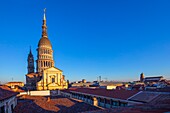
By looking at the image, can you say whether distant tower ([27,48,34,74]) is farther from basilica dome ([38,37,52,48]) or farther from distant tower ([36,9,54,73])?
basilica dome ([38,37,52,48])

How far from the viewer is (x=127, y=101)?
2205cm

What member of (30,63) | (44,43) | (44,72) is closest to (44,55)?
(44,43)

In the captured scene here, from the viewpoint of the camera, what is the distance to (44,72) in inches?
2606

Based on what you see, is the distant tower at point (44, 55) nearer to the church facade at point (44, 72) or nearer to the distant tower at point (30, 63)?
the church facade at point (44, 72)

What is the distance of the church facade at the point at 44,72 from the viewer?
216ft

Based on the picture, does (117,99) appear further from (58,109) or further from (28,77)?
(28,77)

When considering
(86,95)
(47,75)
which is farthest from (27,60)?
(86,95)

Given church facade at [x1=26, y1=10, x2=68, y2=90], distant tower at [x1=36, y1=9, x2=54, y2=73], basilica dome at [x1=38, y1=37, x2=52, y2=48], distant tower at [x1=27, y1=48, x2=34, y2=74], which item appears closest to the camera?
church facade at [x1=26, y1=10, x2=68, y2=90]

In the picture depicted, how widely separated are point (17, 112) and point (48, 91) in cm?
4104

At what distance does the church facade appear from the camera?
65.8 meters

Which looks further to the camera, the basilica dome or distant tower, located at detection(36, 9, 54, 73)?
the basilica dome

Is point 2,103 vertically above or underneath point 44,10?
underneath

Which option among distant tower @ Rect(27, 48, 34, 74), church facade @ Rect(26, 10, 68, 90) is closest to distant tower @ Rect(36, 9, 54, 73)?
church facade @ Rect(26, 10, 68, 90)

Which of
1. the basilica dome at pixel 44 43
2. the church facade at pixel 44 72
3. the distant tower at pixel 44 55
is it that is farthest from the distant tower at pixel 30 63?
the basilica dome at pixel 44 43
